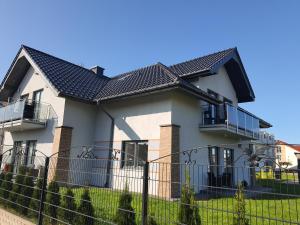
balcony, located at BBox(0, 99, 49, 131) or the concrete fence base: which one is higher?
balcony, located at BBox(0, 99, 49, 131)

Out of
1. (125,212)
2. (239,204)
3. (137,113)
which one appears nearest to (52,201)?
(125,212)

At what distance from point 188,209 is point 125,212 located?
48.7 inches

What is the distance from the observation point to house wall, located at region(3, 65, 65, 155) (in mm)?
14320

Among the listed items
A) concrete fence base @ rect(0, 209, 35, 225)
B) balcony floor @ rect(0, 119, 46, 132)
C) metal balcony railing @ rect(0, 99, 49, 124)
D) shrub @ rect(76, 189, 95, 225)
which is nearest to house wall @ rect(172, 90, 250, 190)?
shrub @ rect(76, 189, 95, 225)

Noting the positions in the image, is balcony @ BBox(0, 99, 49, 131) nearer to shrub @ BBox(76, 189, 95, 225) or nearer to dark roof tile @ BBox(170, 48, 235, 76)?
dark roof tile @ BBox(170, 48, 235, 76)

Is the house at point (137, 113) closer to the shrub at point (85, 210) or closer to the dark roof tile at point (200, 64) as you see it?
the dark roof tile at point (200, 64)

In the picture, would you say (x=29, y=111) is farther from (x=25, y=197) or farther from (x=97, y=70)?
(x=25, y=197)

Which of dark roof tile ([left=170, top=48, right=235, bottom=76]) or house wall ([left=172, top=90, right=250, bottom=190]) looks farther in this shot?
dark roof tile ([left=170, top=48, right=235, bottom=76])

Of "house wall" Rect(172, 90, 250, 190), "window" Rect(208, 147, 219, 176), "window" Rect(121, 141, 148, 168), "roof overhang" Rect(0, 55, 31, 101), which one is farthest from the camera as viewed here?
"roof overhang" Rect(0, 55, 31, 101)

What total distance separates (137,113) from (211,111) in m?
3.62

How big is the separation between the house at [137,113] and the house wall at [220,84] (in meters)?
0.05

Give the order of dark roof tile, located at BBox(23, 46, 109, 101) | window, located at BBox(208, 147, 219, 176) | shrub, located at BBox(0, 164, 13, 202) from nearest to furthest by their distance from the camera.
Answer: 1. shrub, located at BBox(0, 164, 13, 202)
2. window, located at BBox(208, 147, 219, 176)
3. dark roof tile, located at BBox(23, 46, 109, 101)

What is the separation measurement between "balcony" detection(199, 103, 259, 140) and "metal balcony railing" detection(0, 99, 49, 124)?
8.20 meters

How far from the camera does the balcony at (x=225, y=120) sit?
13023 millimetres
